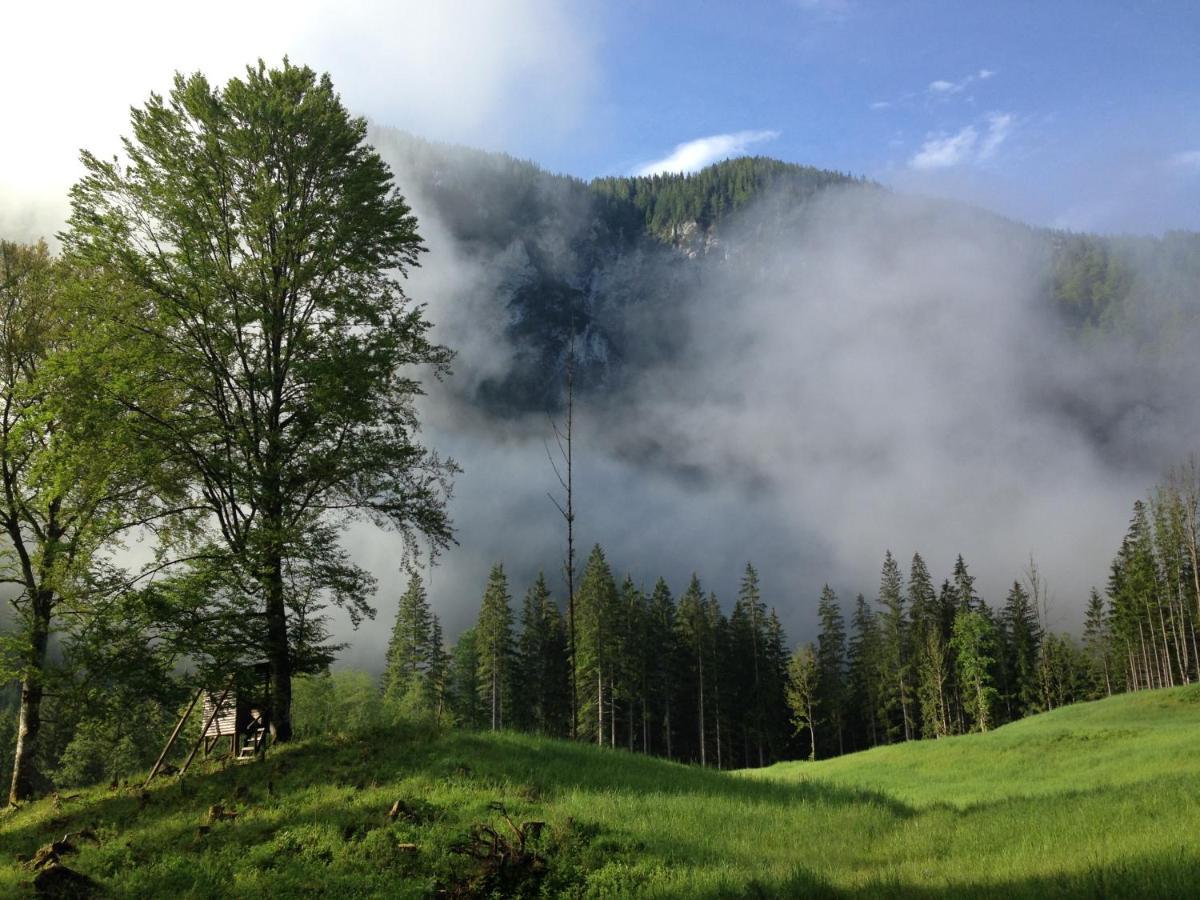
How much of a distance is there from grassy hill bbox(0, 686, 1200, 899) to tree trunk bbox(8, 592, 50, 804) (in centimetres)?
217

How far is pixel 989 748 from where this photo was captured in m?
34.9

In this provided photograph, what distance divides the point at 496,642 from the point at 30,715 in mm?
51618

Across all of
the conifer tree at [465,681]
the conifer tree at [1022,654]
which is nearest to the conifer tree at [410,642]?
the conifer tree at [465,681]

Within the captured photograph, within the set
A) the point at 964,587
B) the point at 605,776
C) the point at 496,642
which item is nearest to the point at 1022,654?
the point at 964,587

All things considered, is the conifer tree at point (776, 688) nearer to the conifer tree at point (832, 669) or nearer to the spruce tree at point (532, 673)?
the conifer tree at point (832, 669)

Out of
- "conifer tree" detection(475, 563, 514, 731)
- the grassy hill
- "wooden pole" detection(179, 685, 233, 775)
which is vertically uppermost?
"conifer tree" detection(475, 563, 514, 731)

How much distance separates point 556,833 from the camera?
10508 mm

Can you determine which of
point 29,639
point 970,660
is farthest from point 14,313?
point 970,660

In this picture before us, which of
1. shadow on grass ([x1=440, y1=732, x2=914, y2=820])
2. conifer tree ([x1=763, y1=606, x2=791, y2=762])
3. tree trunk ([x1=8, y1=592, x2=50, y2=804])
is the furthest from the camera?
conifer tree ([x1=763, y1=606, x2=791, y2=762])

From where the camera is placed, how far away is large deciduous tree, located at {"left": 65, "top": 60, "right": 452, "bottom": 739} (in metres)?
16.4

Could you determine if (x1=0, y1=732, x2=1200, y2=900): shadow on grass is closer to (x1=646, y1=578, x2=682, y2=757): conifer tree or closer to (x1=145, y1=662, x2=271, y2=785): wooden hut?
(x1=145, y1=662, x2=271, y2=785): wooden hut

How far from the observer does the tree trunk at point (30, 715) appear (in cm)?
1747

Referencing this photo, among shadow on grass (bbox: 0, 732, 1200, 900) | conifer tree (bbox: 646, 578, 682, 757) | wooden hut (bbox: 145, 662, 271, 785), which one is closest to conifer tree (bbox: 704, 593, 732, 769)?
conifer tree (bbox: 646, 578, 682, 757)

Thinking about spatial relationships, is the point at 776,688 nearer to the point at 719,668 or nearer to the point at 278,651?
the point at 719,668
